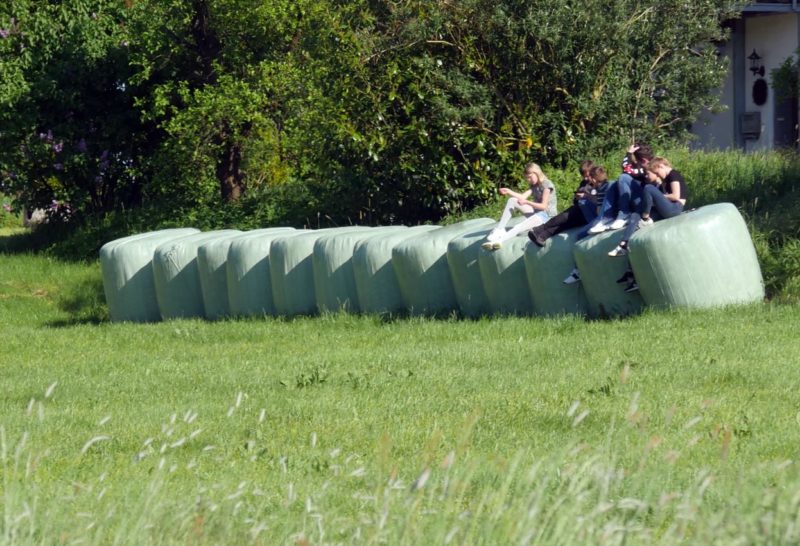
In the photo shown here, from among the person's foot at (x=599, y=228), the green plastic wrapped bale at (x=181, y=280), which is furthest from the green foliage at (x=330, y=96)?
the person's foot at (x=599, y=228)

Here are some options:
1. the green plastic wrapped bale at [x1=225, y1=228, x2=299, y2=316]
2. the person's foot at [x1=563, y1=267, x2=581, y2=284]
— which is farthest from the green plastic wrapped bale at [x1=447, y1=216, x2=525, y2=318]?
the green plastic wrapped bale at [x1=225, y1=228, x2=299, y2=316]

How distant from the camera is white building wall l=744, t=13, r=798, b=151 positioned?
92.0 ft

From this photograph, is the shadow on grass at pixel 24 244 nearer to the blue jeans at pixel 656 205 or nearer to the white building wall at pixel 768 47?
the white building wall at pixel 768 47

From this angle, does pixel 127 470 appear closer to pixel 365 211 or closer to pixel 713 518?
pixel 713 518

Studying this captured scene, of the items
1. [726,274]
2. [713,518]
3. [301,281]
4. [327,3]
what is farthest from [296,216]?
[713,518]

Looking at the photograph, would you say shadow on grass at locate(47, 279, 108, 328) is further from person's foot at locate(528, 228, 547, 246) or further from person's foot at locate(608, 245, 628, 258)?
person's foot at locate(608, 245, 628, 258)

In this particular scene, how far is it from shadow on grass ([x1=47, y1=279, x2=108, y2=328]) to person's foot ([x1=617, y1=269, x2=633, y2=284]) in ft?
28.8

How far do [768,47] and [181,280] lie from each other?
17506mm

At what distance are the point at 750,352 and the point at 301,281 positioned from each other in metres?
6.41

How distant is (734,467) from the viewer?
5.91 meters

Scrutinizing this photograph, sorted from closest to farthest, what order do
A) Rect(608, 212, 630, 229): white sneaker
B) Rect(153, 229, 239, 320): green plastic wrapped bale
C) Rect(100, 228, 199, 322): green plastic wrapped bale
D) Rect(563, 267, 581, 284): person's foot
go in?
Rect(608, 212, 630, 229): white sneaker, Rect(563, 267, 581, 284): person's foot, Rect(153, 229, 239, 320): green plastic wrapped bale, Rect(100, 228, 199, 322): green plastic wrapped bale

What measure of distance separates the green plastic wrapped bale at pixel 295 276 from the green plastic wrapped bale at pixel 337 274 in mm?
259

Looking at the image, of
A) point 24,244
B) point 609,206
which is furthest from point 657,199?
point 24,244

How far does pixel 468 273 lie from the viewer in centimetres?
1295
